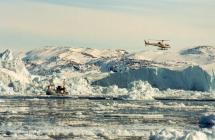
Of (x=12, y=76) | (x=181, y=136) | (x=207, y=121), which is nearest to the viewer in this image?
(x=181, y=136)

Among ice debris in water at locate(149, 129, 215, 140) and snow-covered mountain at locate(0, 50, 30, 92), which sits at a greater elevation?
snow-covered mountain at locate(0, 50, 30, 92)

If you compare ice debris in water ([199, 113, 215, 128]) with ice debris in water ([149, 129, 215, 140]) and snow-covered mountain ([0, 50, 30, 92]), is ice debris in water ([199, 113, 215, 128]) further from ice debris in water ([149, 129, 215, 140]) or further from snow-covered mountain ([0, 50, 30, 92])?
snow-covered mountain ([0, 50, 30, 92])

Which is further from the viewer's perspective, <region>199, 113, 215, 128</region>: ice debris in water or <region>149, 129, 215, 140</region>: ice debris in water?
<region>199, 113, 215, 128</region>: ice debris in water

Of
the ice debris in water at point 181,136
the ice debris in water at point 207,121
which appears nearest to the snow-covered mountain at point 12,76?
the ice debris in water at point 207,121

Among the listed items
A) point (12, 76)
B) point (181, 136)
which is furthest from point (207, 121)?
point (12, 76)

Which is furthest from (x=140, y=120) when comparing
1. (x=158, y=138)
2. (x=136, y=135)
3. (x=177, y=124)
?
(x=158, y=138)

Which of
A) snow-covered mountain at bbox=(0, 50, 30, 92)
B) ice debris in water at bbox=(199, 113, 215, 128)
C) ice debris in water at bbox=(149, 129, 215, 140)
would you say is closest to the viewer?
ice debris in water at bbox=(149, 129, 215, 140)

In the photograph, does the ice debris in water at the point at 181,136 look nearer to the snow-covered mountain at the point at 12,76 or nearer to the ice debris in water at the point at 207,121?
the ice debris in water at the point at 207,121

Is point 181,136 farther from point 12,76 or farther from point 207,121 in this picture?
point 12,76

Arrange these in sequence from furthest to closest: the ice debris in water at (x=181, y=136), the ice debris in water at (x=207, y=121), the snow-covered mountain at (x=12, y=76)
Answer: the snow-covered mountain at (x=12, y=76) → the ice debris in water at (x=207, y=121) → the ice debris in water at (x=181, y=136)

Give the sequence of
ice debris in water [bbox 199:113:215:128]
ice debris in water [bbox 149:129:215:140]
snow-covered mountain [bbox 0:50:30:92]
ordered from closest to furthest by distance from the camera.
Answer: ice debris in water [bbox 149:129:215:140] → ice debris in water [bbox 199:113:215:128] → snow-covered mountain [bbox 0:50:30:92]

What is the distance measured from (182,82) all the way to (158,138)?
71.5m

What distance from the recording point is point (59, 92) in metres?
86.0

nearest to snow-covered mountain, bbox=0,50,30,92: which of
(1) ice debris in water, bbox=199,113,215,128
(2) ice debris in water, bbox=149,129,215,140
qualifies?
(1) ice debris in water, bbox=199,113,215,128
